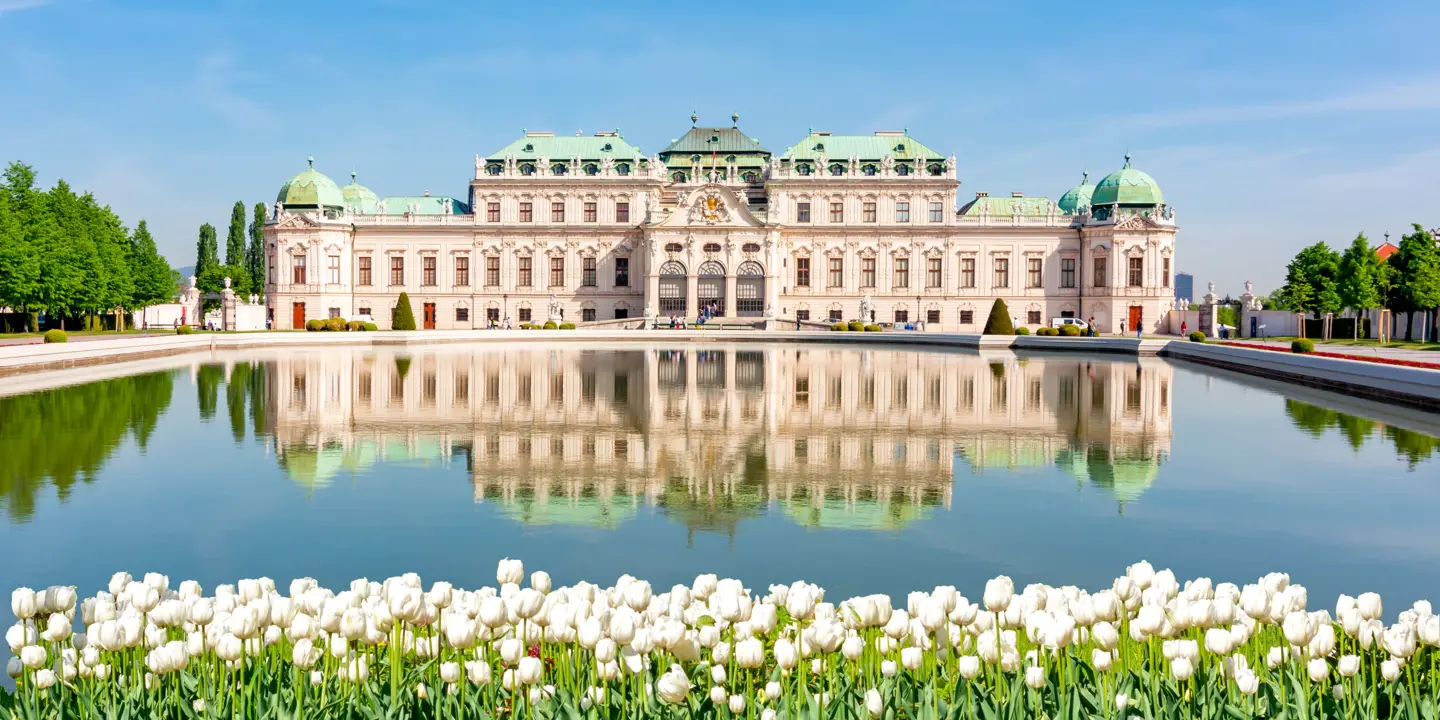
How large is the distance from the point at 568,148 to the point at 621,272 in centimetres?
1039

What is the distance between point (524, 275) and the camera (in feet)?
279

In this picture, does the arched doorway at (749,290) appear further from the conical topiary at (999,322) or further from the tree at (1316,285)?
the tree at (1316,285)

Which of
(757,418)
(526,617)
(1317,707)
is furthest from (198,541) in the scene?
(757,418)

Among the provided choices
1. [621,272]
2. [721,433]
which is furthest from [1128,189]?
[721,433]

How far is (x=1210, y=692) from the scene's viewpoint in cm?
530

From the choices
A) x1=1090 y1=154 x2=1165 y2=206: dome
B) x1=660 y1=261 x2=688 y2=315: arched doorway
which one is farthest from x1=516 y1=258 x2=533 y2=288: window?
x1=1090 y1=154 x2=1165 y2=206: dome

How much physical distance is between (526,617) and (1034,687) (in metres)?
2.36

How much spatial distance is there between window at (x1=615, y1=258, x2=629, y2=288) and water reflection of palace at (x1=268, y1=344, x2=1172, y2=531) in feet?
153

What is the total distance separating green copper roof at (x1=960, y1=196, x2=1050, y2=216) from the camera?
85938mm

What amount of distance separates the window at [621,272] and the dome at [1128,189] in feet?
120

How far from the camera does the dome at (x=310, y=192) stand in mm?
82812

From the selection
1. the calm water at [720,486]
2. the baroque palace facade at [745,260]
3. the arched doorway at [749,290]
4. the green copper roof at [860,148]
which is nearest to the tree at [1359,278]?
the baroque palace facade at [745,260]

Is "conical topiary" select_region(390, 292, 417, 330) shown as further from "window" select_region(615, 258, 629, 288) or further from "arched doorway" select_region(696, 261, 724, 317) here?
"arched doorway" select_region(696, 261, 724, 317)

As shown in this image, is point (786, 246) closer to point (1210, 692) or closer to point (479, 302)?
point (479, 302)
